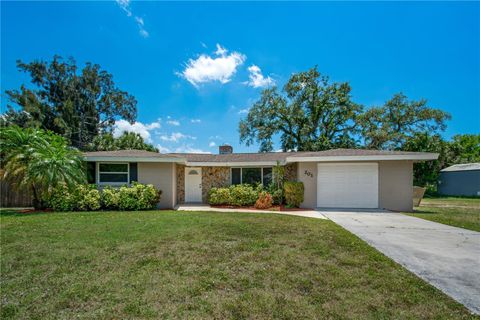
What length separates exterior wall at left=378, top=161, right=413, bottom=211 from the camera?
1141 cm

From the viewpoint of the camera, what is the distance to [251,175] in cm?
1417

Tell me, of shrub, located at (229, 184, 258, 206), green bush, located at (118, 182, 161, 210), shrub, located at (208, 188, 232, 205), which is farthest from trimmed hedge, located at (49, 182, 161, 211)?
shrub, located at (229, 184, 258, 206)

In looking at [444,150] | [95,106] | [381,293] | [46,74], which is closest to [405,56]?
[444,150]

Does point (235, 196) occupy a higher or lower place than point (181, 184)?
lower

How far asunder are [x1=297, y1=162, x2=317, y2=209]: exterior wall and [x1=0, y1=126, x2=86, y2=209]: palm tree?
10.7 m

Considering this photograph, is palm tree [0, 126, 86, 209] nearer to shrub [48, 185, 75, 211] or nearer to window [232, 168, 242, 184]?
shrub [48, 185, 75, 211]

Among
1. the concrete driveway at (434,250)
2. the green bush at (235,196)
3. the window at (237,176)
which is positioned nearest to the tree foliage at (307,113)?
the window at (237,176)

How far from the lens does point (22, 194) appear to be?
12.1 metres

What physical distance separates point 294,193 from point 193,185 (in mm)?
6385

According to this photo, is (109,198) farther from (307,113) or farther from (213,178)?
(307,113)

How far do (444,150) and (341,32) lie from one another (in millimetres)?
18713

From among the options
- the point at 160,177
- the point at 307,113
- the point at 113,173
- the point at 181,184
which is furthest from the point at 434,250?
the point at 307,113

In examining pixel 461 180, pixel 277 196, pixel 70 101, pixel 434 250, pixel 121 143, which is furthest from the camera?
pixel 70 101

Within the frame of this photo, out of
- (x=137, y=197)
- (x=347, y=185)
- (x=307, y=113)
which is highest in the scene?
(x=307, y=113)
